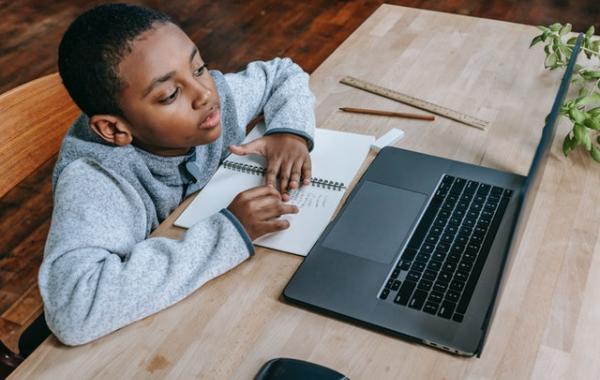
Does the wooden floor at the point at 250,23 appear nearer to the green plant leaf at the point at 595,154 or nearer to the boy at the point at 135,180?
the boy at the point at 135,180

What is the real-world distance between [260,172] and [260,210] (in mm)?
176

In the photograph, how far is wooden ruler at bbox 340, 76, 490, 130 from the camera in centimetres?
118

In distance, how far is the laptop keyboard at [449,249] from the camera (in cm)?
82

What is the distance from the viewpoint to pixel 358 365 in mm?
759

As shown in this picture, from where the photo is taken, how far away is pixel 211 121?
3.41 ft

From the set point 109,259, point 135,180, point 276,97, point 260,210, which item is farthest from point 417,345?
point 276,97

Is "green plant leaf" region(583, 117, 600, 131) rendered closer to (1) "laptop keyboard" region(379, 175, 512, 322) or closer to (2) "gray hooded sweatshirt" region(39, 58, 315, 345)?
(1) "laptop keyboard" region(379, 175, 512, 322)

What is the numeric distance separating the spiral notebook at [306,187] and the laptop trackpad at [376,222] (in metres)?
0.03

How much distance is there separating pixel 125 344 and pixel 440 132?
0.67 meters

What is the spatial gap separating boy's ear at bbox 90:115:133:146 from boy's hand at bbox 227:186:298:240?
8.0 inches

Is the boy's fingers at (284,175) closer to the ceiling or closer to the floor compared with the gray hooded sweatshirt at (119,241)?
A: closer to the floor

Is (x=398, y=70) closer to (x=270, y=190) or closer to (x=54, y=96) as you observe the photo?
(x=270, y=190)

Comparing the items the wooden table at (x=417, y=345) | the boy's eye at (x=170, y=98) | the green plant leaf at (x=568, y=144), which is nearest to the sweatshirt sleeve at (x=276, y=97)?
the wooden table at (x=417, y=345)

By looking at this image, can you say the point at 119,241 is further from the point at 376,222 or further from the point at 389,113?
the point at 389,113
